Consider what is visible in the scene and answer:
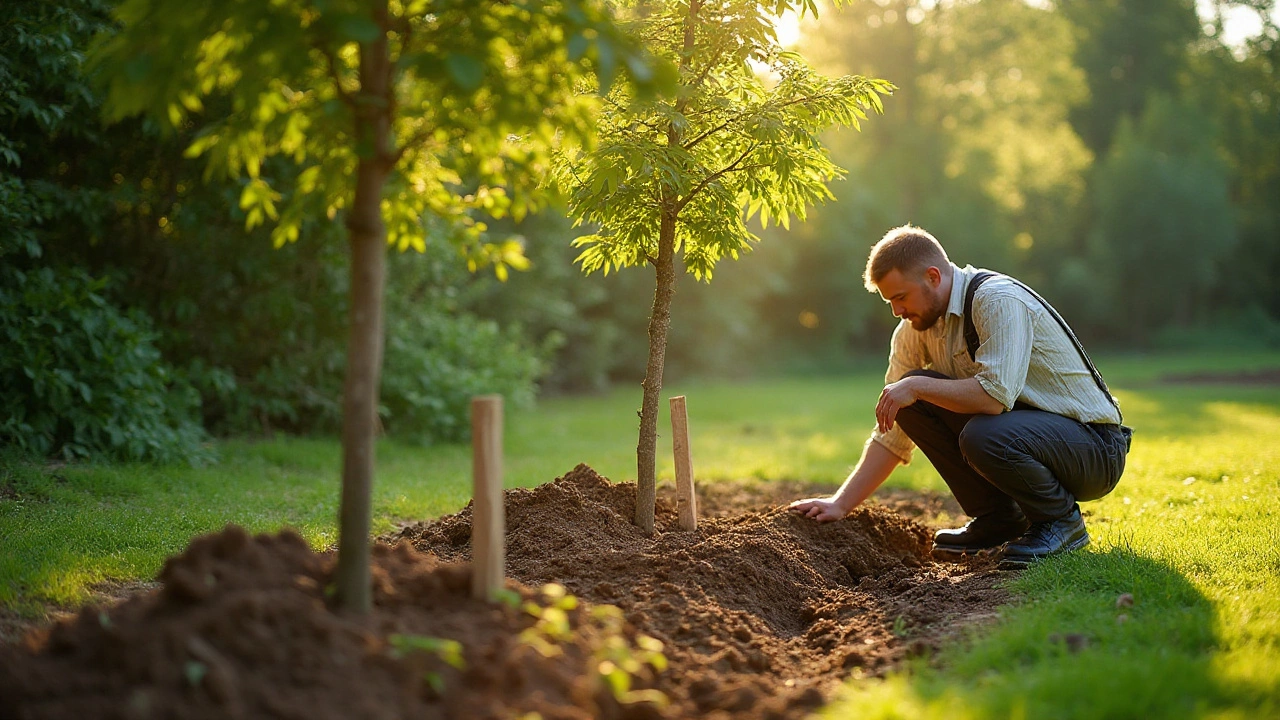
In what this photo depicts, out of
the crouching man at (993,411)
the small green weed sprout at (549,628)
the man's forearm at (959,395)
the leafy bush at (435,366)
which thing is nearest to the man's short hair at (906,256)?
the crouching man at (993,411)

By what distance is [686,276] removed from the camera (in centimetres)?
2152

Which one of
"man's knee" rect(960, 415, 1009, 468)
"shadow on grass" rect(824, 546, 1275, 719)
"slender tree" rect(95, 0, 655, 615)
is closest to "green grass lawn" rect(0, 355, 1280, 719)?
"shadow on grass" rect(824, 546, 1275, 719)

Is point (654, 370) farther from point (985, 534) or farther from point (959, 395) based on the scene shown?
point (985, 534)

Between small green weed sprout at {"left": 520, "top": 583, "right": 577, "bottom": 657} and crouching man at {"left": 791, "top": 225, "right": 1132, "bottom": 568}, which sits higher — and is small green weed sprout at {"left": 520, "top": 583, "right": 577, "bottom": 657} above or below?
below

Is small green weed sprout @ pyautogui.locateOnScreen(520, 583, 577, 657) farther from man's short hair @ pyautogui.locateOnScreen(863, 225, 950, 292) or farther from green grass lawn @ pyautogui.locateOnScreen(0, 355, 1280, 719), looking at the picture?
man's short hair @ pyautogui.locateOnScreen(863, 225, 950, 292)

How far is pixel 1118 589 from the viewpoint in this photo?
405cm

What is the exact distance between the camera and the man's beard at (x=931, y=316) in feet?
16.4

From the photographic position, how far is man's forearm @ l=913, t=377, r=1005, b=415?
15.4 ft

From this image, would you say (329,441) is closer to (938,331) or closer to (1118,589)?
(938,331)

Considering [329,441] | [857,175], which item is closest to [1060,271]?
[857,175]

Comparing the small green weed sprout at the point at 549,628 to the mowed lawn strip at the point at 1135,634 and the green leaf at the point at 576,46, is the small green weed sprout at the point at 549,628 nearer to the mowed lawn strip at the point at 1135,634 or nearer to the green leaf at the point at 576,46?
the mowed lawn strip at the point at 1135,634

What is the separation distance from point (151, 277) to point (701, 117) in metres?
6.43

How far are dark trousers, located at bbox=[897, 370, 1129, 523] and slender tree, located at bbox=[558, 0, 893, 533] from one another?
1412mm

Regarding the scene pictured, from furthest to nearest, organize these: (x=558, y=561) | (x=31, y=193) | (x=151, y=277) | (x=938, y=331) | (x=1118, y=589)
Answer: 1. (x=151, y=277)
2. (x=31, y=193)
3. (x=938, y=331)
4. (x=558, y=561)
5. (x=1118, y=589)
